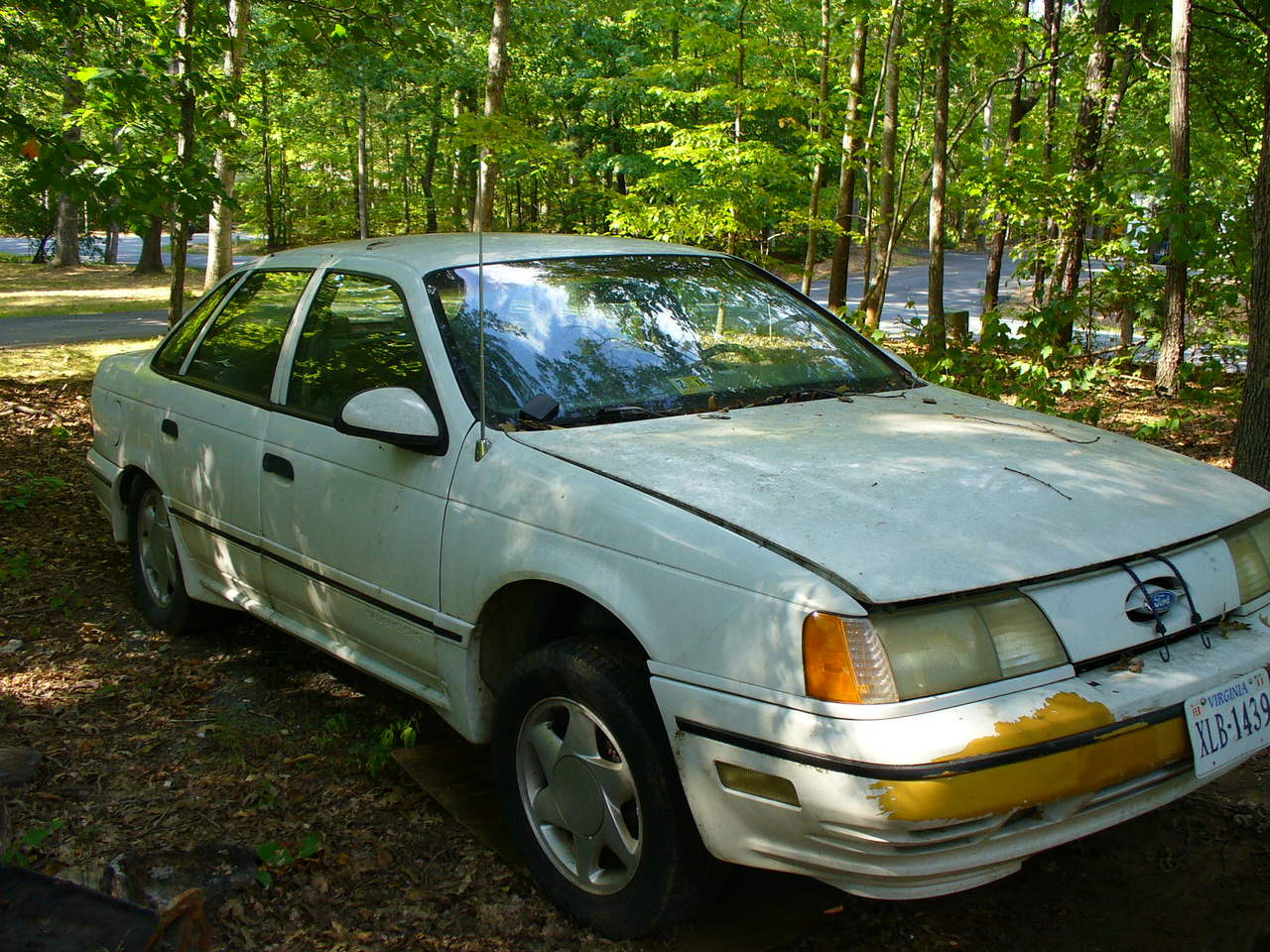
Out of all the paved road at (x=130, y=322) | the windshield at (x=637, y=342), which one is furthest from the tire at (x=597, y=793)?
the paved road at (x=130, y=322)

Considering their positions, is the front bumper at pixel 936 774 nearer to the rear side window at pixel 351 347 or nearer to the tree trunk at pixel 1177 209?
the rear side window at pixel 351 347

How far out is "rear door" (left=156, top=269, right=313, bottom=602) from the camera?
3848 millimetres

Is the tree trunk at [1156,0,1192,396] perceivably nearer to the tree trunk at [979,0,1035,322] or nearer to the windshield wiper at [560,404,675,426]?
the tree trunk at [979,0,1035,322]

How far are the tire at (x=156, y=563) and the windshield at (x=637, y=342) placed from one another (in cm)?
188

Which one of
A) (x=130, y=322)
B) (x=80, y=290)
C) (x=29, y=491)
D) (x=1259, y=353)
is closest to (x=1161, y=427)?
(x=1259, y=353)

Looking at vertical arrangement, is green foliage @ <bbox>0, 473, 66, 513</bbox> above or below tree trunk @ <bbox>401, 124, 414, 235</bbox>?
below

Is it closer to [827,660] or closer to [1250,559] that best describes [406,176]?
[1250,559]

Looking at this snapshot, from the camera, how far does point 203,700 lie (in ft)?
13.4

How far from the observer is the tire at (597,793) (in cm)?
243

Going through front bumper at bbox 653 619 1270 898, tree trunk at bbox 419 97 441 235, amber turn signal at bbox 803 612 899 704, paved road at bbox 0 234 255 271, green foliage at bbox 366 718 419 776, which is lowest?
green foliage at bbox 366 718 419 776

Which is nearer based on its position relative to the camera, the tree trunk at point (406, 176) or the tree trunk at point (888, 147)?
the tree trunk at point (888, 147)

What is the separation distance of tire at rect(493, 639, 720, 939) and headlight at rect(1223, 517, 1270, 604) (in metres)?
1.45

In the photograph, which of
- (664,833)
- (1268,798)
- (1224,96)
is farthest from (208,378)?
(1224,96)

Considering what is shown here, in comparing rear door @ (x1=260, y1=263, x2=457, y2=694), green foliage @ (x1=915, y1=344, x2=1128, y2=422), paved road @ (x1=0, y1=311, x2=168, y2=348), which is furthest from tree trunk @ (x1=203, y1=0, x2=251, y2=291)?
rear door @ (x1=260, y1=263, x2=457, y2=694)
